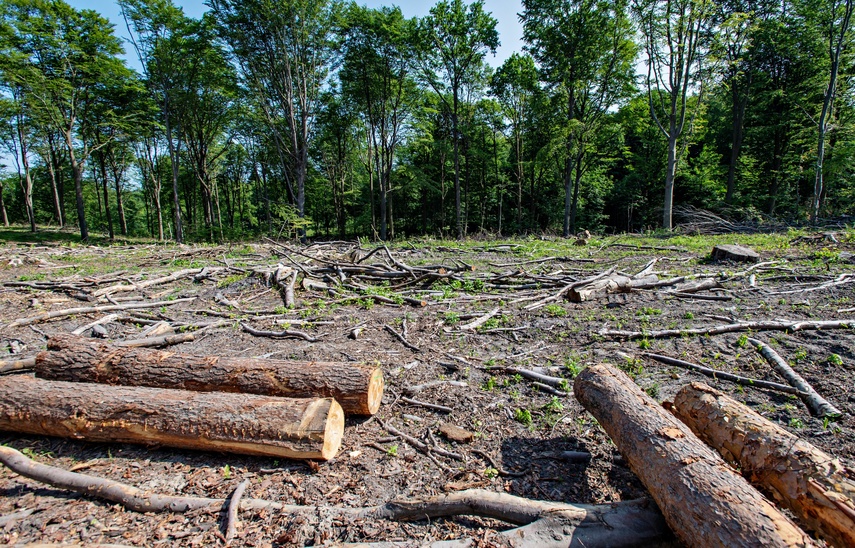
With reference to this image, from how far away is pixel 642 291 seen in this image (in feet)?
23.0

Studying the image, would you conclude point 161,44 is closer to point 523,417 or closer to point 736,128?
point 523,417

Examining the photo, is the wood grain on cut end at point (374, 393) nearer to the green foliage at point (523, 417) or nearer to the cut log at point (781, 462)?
the green foliage at point (523, 417)

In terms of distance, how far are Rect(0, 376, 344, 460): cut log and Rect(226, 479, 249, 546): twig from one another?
30 centimetres

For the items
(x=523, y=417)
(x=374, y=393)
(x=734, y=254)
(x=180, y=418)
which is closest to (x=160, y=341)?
(x=180, y=418)

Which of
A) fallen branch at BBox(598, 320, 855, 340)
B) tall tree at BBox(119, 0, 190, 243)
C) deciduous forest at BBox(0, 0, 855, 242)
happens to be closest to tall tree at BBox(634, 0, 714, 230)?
deciduous forest at BBox(0, 0, 855, 242)

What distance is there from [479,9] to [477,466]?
22.8m

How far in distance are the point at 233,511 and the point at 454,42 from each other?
2374 cm

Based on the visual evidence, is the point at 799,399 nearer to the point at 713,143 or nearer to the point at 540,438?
the point at 540,438

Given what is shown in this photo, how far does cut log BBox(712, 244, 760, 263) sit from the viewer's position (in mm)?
8859

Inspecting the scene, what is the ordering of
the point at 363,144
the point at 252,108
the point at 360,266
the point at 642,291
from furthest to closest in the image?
the point at 363,144 → the point at 252,108 → the point at 360,266 → the point at 642,291

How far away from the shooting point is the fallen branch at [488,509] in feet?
6.52

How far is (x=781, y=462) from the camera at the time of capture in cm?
199

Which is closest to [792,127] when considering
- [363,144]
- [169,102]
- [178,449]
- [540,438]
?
[363,144]

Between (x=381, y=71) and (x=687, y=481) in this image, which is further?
(x=381, y=71)
